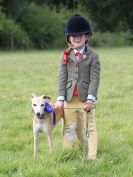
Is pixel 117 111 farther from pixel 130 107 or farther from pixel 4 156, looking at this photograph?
pixel 4 156

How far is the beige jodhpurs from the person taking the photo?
271 inches

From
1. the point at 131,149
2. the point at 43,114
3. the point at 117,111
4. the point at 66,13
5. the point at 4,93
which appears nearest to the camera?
the point at 43,114

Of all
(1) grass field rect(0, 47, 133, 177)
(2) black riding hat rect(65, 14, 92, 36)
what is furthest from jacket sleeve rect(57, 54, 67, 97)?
(1) grass field rect(0, 47, 133, 177)

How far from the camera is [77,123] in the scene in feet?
23.1

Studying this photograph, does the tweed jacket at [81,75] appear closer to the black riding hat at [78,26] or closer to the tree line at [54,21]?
the black riding hat at [78,26]

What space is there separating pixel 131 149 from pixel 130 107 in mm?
3926

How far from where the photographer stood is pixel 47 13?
5466 centimetres

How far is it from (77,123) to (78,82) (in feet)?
1.99

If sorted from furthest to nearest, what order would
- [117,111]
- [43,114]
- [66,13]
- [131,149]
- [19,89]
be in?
[66,13] → [19,89] → [117,111] → [131,149] → [43,114]

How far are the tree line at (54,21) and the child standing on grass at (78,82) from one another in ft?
135

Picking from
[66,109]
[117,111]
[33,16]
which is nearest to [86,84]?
[66,109]

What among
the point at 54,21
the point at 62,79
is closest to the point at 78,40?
the point at 62,79

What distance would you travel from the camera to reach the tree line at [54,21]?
162 ft

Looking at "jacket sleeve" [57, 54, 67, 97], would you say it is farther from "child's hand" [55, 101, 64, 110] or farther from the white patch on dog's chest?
the white patch on dog's chest
